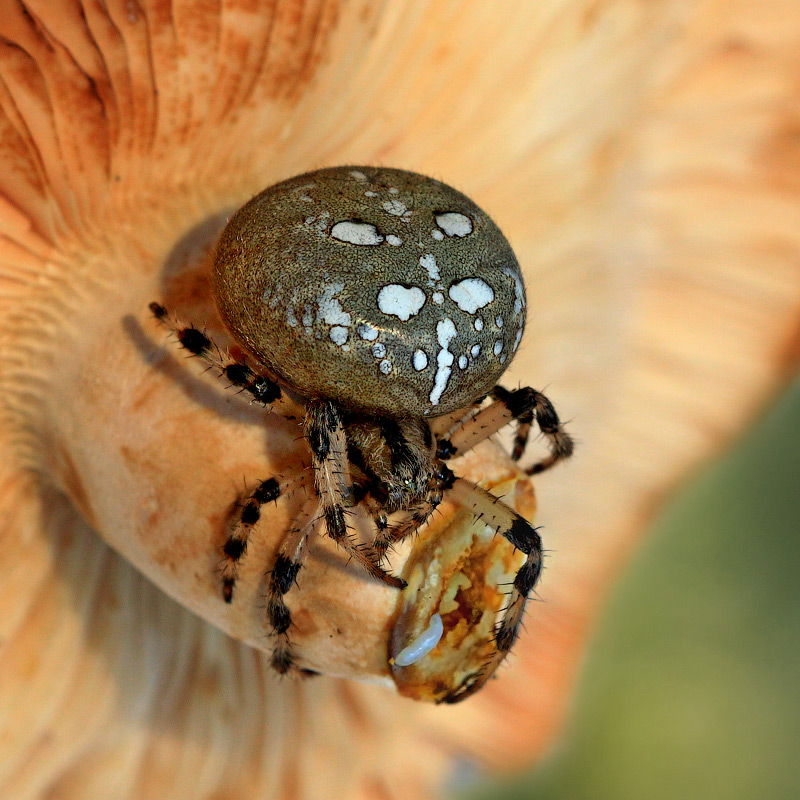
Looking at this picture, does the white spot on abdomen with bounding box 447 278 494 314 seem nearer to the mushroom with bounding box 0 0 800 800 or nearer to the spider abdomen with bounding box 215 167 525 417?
the spider abdomen with bounding box 215 167 525 417

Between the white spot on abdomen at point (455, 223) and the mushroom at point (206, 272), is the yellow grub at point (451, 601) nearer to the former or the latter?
the mushroom at point (206, 272)

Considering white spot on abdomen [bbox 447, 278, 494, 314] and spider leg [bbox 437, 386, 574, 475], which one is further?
spider leg [bbox 437, 386, 574, 475]

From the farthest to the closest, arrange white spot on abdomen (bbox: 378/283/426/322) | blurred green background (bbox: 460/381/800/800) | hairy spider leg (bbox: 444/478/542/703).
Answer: blurred green background (bbox: 460/381/800/800)
hairy spider leg (bbox: 444/478/542/703)
white spot on abdomen (bbox: 378/283/426/322)

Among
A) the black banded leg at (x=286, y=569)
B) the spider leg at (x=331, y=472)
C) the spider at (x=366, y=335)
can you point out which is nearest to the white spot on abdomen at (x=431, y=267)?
the spider at (x=366, y=335)

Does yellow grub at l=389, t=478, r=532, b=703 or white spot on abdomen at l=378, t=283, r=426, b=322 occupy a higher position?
white spot on abdomen at l=378, t=283, r=426, b=322

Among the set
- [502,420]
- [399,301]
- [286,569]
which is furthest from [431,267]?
[286,569]

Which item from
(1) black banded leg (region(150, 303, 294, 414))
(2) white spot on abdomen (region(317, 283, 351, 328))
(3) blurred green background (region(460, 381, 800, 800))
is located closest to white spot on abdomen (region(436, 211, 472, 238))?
(2) white spot on abdomen (region(317, 283, 351, 328))

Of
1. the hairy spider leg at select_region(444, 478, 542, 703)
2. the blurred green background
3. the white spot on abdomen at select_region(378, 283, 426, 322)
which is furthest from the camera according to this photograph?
the blurred green background

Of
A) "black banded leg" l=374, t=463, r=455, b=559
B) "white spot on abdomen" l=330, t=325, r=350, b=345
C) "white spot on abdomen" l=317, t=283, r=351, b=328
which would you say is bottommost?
"black banded leg" l=374, t=463, r=455, b=559
